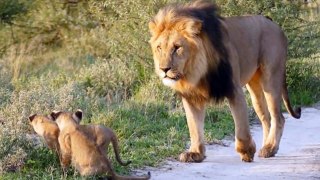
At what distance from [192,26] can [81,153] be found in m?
1.60

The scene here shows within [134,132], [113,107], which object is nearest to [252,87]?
[134,132]

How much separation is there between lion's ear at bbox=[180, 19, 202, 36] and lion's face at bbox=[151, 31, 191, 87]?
0.27ft

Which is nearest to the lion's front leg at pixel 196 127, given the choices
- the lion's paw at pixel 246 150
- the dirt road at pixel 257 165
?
the dirt road at pixel 257 165

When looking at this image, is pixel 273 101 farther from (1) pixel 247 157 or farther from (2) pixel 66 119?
(2) pixel 66 119

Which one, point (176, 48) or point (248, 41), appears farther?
point (248, 41)

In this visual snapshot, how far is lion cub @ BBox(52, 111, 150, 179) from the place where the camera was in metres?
6.12

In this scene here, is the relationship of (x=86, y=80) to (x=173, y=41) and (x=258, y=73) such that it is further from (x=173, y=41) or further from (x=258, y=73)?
(x=173, y=41)

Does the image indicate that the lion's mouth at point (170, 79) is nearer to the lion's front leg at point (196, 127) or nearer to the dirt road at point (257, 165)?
the lion's front leg at point (196, 127)

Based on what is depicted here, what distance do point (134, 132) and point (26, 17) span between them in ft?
30.8

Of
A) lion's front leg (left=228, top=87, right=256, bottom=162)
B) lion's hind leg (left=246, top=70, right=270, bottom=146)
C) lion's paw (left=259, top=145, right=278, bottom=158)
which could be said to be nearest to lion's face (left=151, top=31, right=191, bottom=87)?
lion's front leg (left=228, top=87, right=256, bottom=162)

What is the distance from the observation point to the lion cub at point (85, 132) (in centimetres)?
631

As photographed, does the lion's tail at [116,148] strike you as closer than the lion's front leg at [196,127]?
Yes

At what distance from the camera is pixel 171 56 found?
694 cm

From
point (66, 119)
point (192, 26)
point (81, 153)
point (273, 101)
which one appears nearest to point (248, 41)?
point (273, 101)
